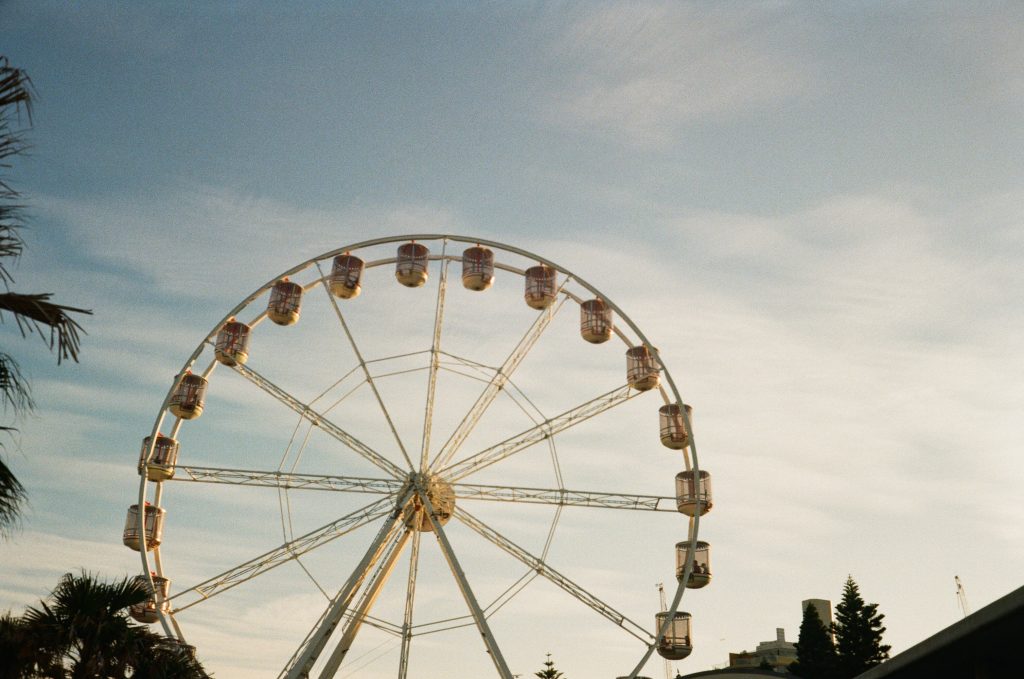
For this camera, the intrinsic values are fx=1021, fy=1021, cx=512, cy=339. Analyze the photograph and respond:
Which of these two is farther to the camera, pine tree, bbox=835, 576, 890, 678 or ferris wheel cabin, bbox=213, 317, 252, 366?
pine tree, bbox=835, 576, 890, 678

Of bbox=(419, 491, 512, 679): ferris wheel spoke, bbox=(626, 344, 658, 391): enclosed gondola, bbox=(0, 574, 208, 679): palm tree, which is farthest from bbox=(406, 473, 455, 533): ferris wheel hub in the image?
bbox=(0, 574, 208, 679): palm tree

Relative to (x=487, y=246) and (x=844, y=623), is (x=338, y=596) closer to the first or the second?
(x=487, y=246)

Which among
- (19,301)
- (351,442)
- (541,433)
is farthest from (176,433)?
(19,301)

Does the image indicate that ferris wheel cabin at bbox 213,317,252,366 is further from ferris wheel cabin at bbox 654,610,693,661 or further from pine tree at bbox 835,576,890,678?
pine tree at bbox 835,576,890,678

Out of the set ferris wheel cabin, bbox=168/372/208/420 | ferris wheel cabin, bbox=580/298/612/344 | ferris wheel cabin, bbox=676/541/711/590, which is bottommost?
ferris wheel cabin, bbox=676/541/711/590

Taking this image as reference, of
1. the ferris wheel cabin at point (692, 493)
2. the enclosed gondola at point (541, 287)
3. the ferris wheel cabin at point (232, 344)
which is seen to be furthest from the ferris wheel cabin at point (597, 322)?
the ferris wheel cabin at point (232, 344)

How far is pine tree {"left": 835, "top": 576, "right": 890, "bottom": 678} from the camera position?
2092 inches

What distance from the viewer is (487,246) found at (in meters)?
26.8

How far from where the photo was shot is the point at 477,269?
26.7 m

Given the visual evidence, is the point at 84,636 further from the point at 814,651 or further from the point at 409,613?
the point at 814,651

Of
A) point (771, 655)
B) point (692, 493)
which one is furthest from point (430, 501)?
point (771, 655)

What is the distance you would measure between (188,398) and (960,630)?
19.2m

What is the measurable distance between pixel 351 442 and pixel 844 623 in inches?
1586

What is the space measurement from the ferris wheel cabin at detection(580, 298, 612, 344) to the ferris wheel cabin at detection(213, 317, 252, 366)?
8554 millimetres
